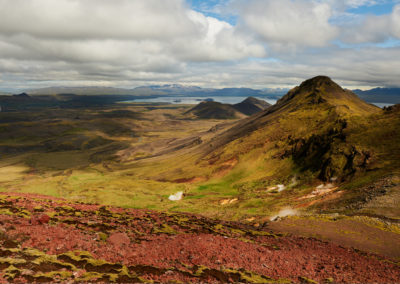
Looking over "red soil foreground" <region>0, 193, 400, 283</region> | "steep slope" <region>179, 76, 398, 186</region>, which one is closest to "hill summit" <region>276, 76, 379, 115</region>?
"steep slope" <region>179, 76, 398, 186</region>

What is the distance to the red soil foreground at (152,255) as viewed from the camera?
724 inches

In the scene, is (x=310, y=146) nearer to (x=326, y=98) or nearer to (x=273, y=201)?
(x=273, y=201)

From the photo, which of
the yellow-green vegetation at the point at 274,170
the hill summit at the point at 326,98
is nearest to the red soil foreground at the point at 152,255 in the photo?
the yellow-green vegetation at the point at 274,170

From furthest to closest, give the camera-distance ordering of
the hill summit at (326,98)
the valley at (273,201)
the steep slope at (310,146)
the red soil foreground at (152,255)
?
1. the hill summit at (326,98)
2. the steep slope at (310,146)
3. the valley at (273,201)
4. the red soil foreground at (152,255)

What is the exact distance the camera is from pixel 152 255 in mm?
23172

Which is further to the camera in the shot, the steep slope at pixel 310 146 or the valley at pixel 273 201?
the steep slope at pixel 310 146

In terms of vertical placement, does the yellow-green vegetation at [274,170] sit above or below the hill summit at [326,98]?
below

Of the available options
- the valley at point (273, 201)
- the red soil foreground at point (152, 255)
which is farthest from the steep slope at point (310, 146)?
the red soil foreground at point (152, 255)

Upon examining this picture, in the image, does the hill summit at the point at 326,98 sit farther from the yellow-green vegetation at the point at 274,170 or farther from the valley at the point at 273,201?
the valley at the point at 273,201

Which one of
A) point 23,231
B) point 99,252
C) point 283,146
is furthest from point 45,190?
point 283,146

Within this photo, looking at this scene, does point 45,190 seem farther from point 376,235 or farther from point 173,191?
point 376,235

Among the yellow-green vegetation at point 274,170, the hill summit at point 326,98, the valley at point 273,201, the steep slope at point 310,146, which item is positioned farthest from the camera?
the hill summit at point 326,98

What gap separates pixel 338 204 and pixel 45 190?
91.9 metres

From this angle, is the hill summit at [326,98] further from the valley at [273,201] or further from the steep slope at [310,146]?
the valley at [273,201]
